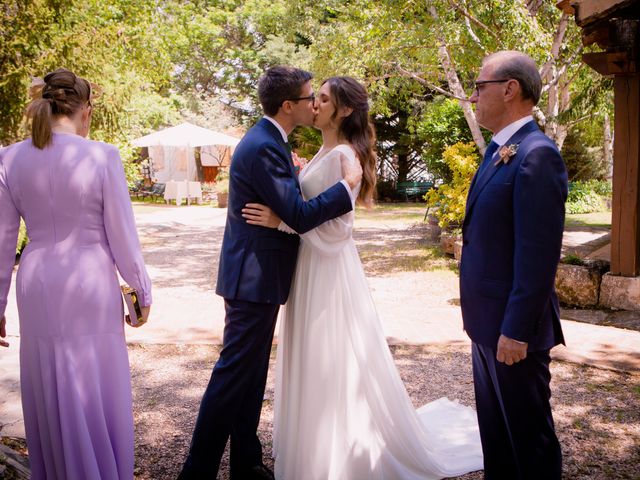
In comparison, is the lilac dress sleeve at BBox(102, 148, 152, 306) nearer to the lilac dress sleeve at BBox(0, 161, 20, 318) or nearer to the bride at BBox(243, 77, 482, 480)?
the lilac dress sleeve at BBox(0, 161, 20, 318)

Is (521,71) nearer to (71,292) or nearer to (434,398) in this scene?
(71,292)

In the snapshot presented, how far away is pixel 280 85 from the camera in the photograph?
3.07 m

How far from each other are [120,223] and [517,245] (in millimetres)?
1602

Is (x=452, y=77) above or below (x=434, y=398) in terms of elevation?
above

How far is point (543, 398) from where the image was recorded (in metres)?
2.49

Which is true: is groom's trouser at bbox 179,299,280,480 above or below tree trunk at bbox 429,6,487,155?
below

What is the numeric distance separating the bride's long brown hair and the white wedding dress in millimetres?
97

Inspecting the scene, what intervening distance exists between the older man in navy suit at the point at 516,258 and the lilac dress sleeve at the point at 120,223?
4.66 ft

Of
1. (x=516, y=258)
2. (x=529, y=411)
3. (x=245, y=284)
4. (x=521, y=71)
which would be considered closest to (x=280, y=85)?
(x=245, y=284)

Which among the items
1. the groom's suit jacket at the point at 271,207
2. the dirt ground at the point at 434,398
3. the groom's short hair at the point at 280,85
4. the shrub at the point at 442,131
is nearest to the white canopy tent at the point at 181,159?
the shrub at the point at 442,131

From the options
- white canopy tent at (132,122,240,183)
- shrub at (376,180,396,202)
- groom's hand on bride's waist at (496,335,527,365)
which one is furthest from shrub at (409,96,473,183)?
white canopy tent at (132,122,240,183)

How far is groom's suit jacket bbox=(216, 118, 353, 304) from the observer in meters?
2.89

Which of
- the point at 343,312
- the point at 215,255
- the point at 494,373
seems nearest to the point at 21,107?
the point at 215,255

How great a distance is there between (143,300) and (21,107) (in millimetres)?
8309
